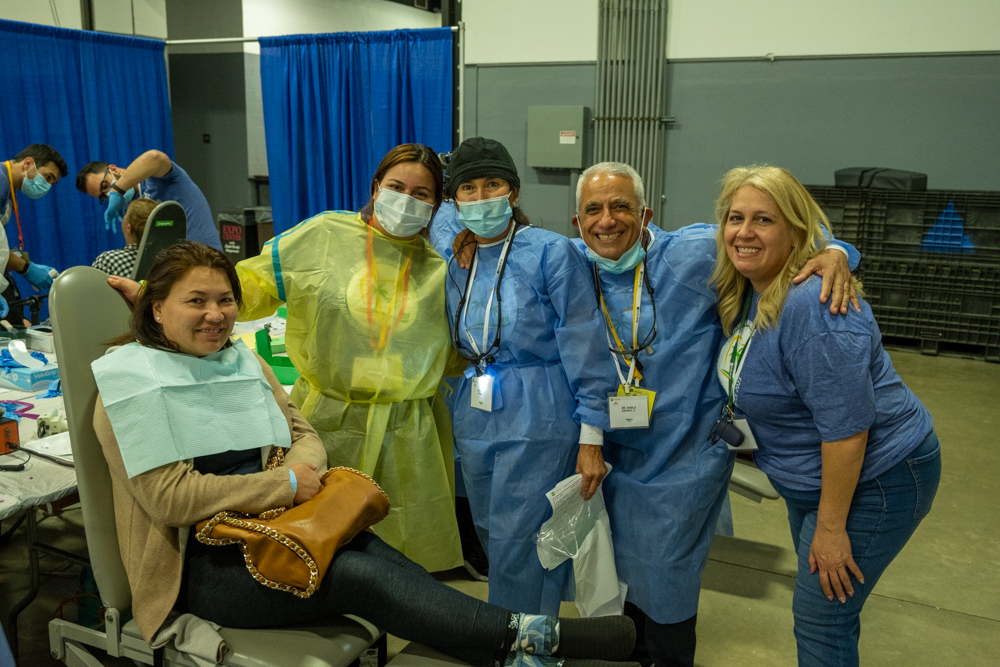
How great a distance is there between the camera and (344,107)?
5.42 m

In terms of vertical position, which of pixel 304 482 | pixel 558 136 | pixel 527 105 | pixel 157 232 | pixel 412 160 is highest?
pixel 527 105

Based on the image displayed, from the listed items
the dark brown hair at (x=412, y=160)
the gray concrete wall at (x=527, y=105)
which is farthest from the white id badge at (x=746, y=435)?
the gray concrete wall at (x=527, y=105)

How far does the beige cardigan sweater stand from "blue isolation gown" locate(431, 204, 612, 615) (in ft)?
1.98

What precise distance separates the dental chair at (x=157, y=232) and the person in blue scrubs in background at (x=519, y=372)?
173 cm

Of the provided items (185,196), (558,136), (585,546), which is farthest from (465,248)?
(558,136)

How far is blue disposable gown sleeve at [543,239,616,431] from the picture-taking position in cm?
171

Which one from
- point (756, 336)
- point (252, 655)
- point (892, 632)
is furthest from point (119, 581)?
point (892, 632)

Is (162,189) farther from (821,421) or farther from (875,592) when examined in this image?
(875,592)

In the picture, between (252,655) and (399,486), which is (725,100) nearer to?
(399,486)

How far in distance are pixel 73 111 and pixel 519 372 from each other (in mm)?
5520

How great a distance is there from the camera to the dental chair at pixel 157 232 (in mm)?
3039

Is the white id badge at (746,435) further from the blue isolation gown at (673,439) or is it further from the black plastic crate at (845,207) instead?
the black plastic crate at (845,207)

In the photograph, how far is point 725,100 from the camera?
5.43 meters

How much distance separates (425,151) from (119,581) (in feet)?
4.04
